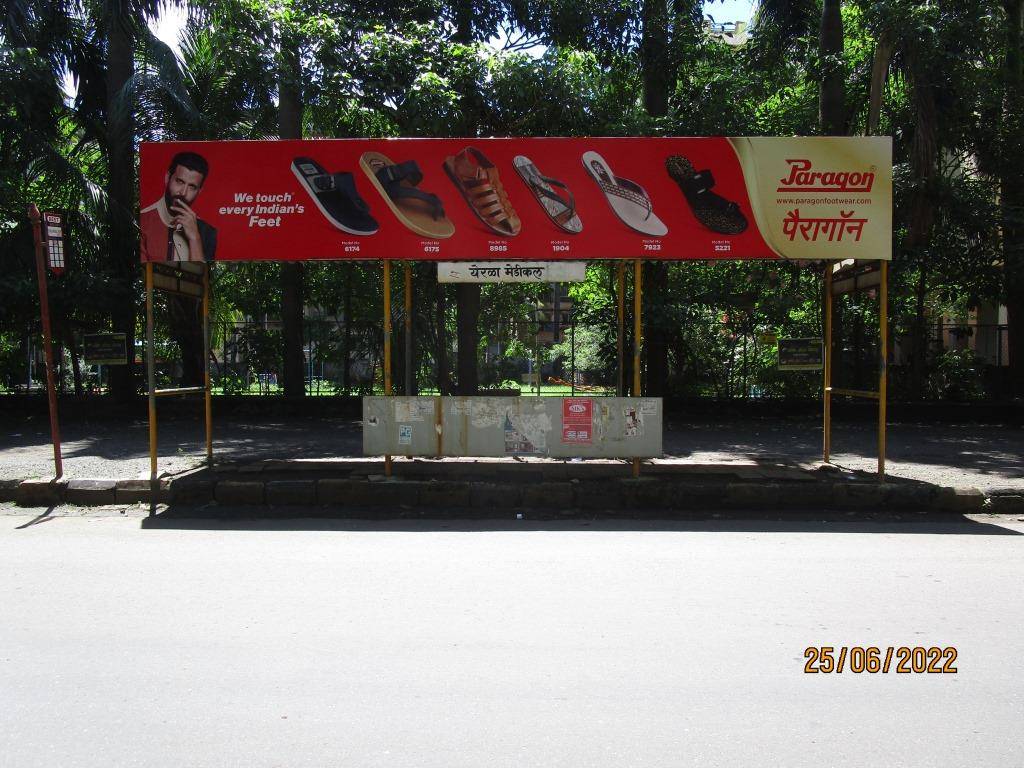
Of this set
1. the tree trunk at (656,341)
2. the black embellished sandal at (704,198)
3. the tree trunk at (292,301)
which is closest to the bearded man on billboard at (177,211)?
the black embellished sandal at (704,198)

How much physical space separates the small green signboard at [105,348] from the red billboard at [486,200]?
18.6 feet

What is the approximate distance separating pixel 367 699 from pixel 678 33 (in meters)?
14.7

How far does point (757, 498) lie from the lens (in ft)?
27.3

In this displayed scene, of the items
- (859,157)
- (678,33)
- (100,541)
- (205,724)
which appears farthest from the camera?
(678,33)

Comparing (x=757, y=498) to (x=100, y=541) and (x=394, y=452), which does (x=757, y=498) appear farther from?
(x=100, y=541)

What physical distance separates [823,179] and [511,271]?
135 inches

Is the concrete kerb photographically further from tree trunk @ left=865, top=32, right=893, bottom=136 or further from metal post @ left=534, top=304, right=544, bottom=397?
tree trunk @ left=865, top=32, right=893, bottom=136

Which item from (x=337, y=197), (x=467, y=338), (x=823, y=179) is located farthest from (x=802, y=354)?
(x=337, y=197)

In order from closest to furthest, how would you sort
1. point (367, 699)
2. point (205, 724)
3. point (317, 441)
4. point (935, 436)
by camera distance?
point (205, 724) < point (367, 699) < point (317, 441) < point (935, 436)

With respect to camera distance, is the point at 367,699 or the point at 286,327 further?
the point at 286,327

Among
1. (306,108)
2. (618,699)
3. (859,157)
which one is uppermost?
(306,108)

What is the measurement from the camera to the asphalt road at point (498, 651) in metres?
3.25

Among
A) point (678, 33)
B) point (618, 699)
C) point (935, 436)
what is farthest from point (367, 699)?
point (678, 33)
